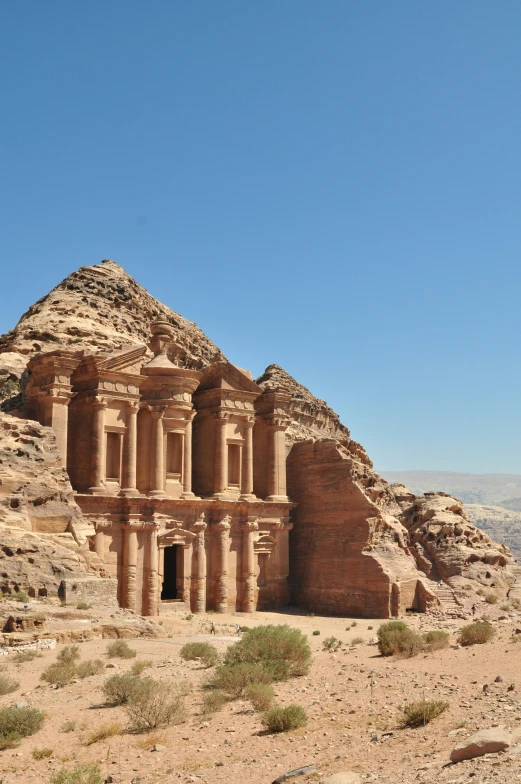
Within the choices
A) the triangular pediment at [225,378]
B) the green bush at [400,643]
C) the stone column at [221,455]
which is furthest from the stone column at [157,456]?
the green bush at [400,643]

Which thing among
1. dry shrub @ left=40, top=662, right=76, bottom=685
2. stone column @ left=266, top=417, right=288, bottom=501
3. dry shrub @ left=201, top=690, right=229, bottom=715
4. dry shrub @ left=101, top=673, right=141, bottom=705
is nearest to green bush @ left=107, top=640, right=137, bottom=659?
dry shrub @ left=40, top=662, right=76, bottom=685

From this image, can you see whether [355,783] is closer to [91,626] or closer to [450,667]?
[450,667]

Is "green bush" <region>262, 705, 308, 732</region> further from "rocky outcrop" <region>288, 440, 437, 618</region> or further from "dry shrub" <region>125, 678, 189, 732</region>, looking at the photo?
"rocky outcrop" <region>288, 440, 437, 618</region>

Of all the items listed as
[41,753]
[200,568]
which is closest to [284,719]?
[41,753]

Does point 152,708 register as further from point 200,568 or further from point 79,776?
point 200,568

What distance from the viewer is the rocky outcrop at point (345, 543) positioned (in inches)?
1289

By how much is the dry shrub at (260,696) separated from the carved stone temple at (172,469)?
16.9 m

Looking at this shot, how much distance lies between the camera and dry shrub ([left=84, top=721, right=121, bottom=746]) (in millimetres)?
11875

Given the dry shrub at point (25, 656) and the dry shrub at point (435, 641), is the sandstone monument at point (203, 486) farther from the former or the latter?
the dry shrub at point (435, 641)

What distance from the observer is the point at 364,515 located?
3394 cm

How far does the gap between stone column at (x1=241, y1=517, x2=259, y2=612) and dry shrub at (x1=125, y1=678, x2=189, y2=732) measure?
20.7m

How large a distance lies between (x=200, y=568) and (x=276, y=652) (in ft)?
55.9

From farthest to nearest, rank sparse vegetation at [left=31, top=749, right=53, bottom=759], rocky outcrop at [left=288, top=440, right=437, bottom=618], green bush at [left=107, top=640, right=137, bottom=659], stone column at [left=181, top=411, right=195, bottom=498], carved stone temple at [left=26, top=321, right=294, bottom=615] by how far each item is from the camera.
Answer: stone column at [left=181, top=411, right=195, bottom=498] < rocky outcrop at [left=288, top=440, right=437, bottom=618] < carved stone temple at [left=26, top=321, right=294, bottom=615] < green bush at [left=107, top=640, right=137, bottom=659] < sparse vegetation at [left=31, top=749, right=53, bottom=759]

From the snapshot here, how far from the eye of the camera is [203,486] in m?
35.5
